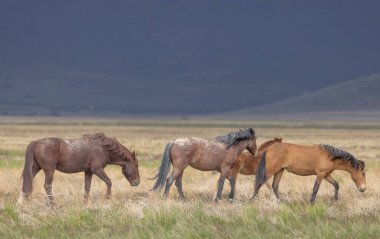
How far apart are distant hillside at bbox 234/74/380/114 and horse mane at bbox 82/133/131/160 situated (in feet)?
392

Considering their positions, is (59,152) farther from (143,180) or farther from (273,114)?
(273,114)

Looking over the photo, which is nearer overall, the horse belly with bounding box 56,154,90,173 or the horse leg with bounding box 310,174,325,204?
the horse belly with bounding box 56,154,90,173

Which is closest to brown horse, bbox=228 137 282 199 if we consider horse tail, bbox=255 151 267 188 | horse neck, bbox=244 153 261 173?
horse neck, bbox=244 153 261 173

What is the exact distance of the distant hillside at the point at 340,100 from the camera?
137750 mm

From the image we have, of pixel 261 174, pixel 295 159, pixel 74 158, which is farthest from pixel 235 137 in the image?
pixel 74 158

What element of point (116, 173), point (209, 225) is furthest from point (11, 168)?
point (209, 225)

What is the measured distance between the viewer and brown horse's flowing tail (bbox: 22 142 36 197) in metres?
15.6

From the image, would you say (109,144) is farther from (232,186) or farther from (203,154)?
(232,186)

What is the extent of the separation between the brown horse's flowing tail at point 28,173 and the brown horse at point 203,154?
7.13ft

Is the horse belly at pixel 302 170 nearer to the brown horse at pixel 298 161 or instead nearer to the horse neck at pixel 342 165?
the brown horse at pixel 298 161

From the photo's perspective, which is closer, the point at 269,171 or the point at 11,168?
the point at 269,171

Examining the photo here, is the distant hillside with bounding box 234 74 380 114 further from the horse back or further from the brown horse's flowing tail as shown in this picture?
the brown horse's flowing tail

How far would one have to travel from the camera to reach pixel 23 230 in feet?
43.0

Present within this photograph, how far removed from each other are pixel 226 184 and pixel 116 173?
458 cm
